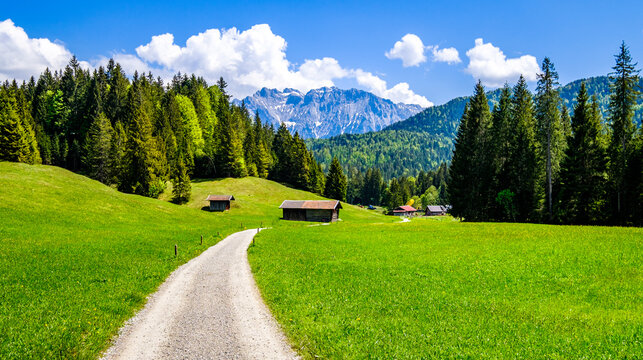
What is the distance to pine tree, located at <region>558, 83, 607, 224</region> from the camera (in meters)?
42.1

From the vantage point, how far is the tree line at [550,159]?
1593 inches

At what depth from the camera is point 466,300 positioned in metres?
13.8

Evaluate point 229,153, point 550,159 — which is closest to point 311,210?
point 229,153

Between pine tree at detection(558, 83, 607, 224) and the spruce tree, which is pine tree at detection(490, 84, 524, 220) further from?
pine tree at detection(558, 83, 607, 224)

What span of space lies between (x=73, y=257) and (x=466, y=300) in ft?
81.2

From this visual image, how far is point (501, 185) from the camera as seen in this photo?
50812mm

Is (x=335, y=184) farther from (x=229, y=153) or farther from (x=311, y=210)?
(x=311, y=210)

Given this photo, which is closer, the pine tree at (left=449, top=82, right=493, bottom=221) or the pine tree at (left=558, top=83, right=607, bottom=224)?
the pine tree at (left=558, top=83, right=607, bottom=224)

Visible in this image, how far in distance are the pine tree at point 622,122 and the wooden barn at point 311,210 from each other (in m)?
47.3

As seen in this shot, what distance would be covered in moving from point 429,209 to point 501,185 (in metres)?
107

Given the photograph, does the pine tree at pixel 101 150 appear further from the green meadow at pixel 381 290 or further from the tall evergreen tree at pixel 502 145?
the tall evergreen tree at pixel 502 145

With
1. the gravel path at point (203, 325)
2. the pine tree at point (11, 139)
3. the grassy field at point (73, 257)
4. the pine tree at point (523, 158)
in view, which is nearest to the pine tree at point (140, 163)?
the grassy field at point (73, 257)

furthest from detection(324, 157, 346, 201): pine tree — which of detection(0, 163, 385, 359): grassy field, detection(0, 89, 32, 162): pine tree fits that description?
detection(0, 89, 32, 162): pine tree

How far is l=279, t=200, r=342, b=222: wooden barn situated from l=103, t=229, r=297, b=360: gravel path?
5410cm
